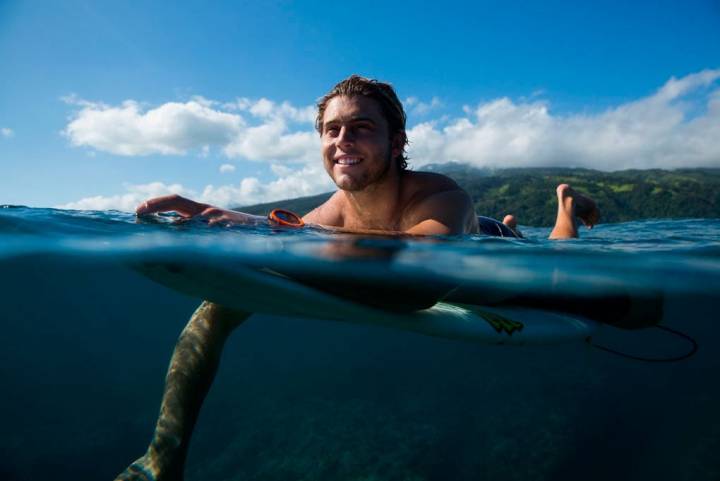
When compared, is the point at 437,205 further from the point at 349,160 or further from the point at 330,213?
the point at 330,213

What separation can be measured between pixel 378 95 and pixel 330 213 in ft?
5.44

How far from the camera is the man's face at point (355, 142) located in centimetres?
380

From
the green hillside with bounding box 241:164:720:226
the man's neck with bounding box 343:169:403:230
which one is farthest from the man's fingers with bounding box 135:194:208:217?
the green hillside with bounding box 241:164:720:226

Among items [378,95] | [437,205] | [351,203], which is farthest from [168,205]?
[437,205]

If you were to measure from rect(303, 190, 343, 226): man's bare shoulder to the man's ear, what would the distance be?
1061 mm

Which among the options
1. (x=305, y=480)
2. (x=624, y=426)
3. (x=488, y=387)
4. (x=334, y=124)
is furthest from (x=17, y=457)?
(x=624, y=426)

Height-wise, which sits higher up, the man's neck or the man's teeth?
the man's teeth

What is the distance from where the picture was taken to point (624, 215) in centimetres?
7681

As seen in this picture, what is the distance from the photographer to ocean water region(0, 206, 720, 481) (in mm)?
4715

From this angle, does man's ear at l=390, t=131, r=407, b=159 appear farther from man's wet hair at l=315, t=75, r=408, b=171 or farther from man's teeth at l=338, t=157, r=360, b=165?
man's teeth at l=338, t=157, r=360, b=165

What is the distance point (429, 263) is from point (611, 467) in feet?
29.1

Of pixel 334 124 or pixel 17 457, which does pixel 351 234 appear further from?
pixel 17 457

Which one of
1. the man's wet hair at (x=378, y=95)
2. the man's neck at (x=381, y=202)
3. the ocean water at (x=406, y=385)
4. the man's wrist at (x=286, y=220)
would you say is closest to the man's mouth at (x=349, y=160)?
the man's neck at (x=381, y=202)

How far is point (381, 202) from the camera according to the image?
14.1ft
